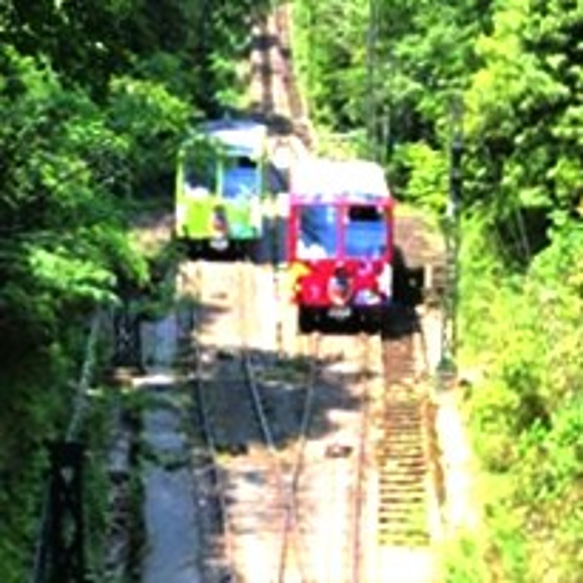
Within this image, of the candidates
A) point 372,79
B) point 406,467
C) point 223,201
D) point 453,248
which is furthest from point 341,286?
point 372,79

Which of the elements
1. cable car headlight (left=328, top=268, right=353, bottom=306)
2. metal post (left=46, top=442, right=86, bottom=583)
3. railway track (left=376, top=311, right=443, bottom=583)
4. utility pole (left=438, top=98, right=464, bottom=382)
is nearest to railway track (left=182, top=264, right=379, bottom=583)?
railway track (left=376, top=311, right=443, bottom=583)

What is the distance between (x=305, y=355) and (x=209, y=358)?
183 cm

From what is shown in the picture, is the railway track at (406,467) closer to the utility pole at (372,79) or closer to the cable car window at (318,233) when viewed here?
the cable car window at (318,233)

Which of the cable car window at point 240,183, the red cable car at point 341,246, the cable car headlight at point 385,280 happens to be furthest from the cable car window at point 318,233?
the cable car window at point 240,183

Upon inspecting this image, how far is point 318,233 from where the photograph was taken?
3362 cm

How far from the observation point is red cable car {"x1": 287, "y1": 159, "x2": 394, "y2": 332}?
33469 millimetres

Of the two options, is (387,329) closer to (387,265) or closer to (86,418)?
(387,265)

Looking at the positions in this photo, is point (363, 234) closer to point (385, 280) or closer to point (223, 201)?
point (385, 280)

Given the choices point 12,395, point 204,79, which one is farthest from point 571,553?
point 204,79

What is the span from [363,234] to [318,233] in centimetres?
87

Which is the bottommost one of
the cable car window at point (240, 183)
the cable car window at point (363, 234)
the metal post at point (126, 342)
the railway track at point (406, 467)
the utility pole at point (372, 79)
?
the railway track at point (406, 467)

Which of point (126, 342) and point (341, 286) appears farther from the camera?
point (341, 286)

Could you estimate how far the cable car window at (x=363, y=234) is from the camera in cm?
3350

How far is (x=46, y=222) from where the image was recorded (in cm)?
2192
